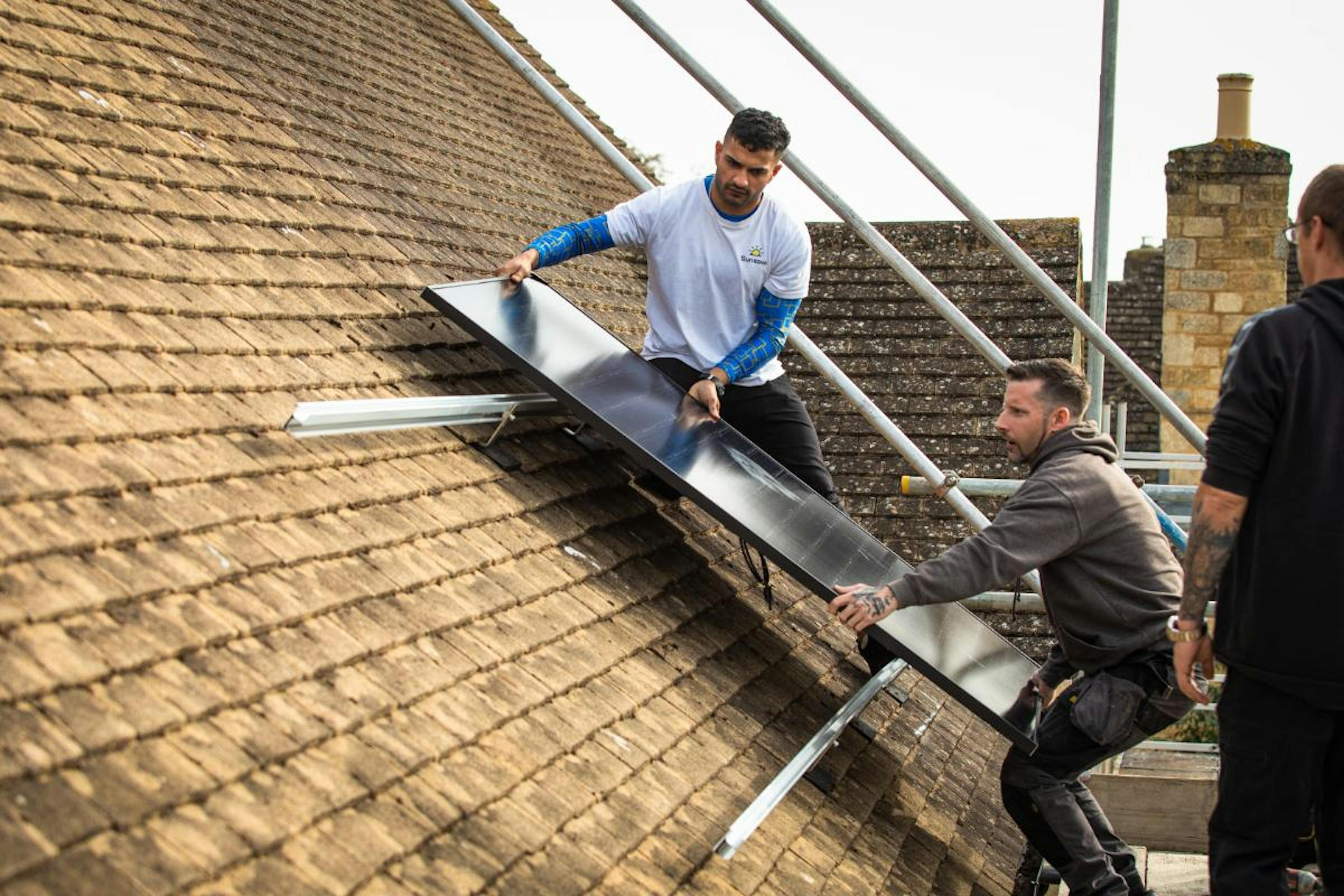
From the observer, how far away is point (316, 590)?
3.52 meters

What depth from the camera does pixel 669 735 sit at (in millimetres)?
4324

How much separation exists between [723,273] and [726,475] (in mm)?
944

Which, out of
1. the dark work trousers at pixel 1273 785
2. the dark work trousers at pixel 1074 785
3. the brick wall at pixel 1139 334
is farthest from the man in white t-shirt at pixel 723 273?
the brick wall at pixel 1139 334

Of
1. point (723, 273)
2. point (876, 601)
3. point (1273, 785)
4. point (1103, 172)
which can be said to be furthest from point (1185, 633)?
point (1103, 172)

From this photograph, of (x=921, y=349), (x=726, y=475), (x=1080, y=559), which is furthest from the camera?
(x=921, y=349)

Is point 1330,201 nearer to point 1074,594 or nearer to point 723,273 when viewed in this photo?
point 1074,594

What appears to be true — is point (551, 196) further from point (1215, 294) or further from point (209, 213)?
point (1215, 294)

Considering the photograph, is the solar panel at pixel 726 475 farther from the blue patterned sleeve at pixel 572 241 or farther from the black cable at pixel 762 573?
the black cable at pixel 762 573

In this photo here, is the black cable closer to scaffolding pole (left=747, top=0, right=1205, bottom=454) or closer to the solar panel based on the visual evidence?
the solar panel

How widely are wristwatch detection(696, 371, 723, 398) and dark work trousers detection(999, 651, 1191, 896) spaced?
1.61 m

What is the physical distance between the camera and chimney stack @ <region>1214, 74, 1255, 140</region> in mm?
18750

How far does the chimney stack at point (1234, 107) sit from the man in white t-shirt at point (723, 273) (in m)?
14.4

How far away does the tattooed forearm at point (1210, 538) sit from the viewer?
3982 mm

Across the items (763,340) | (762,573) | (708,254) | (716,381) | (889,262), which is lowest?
(762,573)
